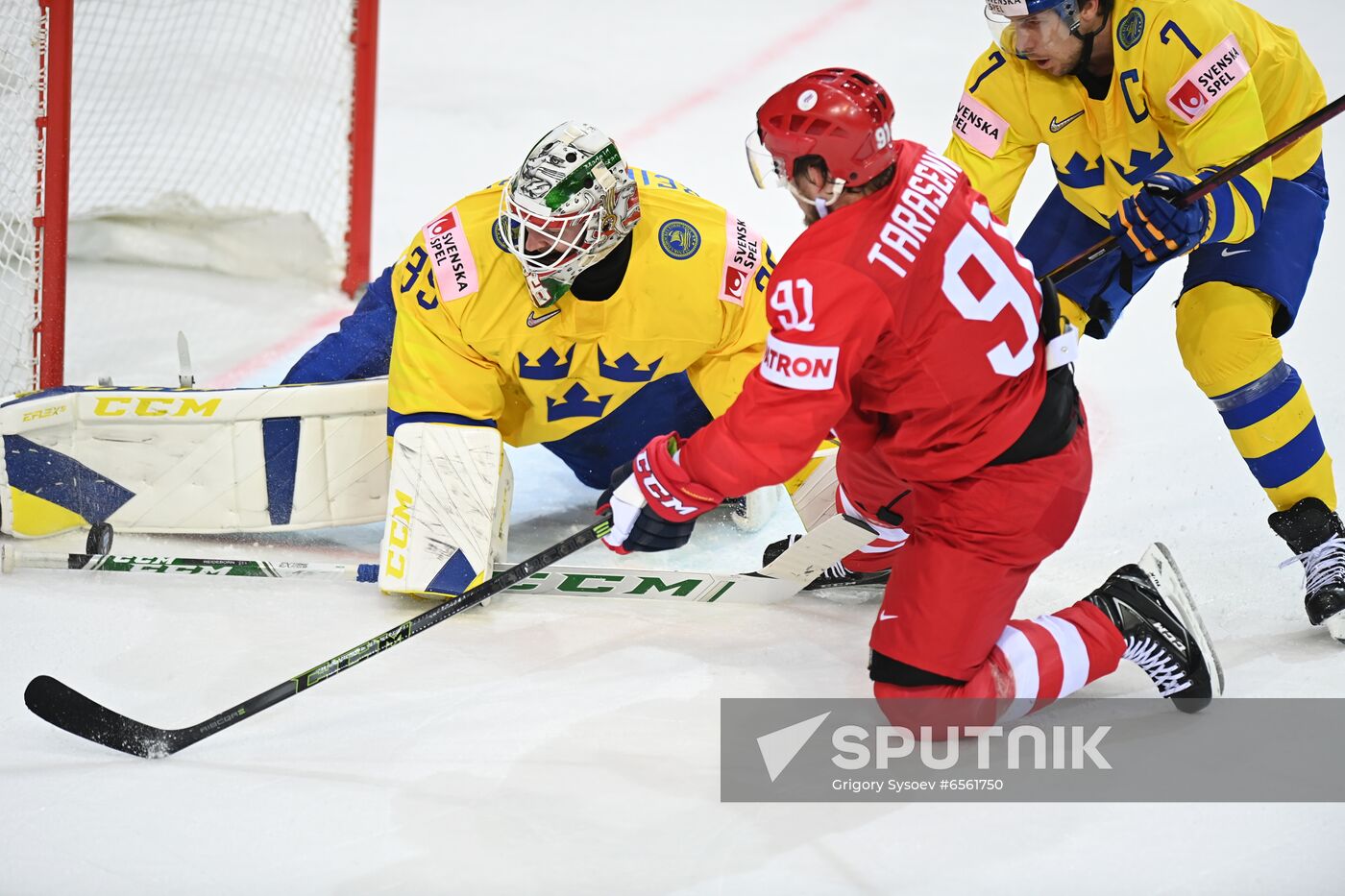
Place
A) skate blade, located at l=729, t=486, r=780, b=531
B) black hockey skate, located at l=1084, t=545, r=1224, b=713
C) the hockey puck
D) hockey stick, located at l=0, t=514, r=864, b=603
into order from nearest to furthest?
black hockey skate, located at l=1084, t=545, r=1224, b=713
hockey stick, located at l=0, t=514, r=864, b=603
the hockey puck
skate blade, located at l=729, t=486, r=780, b=531

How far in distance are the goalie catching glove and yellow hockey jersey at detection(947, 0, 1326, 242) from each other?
43.4 inches

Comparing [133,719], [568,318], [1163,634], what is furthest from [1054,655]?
[133,719]

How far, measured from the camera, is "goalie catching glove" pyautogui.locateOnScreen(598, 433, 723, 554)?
2.22 metres

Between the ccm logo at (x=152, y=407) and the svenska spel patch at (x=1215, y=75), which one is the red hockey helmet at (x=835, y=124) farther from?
the ccm logo at (x=152, y=407)

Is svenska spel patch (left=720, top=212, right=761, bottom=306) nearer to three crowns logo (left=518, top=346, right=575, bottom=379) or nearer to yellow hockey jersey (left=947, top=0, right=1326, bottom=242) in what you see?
three crowns logo (left=518, top=346, right=575, bottom=379)

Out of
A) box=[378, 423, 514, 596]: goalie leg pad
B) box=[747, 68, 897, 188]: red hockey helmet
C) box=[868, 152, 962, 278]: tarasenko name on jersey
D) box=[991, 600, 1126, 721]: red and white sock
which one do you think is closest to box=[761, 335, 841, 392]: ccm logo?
box=[868, 152, 962, 278]: tarasenko name on jersey

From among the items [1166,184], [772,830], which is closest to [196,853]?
[772,830]

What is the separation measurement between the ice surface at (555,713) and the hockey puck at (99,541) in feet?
0.31

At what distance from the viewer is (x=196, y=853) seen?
6.50ft

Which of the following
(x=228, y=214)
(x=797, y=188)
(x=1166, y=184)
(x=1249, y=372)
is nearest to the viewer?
(x=797, y=188)

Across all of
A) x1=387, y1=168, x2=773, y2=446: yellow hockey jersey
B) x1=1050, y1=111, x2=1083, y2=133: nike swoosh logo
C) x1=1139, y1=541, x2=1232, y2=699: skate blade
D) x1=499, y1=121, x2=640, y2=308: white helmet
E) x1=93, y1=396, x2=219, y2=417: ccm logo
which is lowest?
x1=93, y1=396, x2=219, y2=417: ccm logo

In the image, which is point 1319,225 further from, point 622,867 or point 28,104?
point 28,104

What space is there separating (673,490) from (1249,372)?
1218mm

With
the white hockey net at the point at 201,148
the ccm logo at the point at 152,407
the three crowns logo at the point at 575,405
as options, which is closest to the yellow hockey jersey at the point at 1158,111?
the three crowns logo at the point at 575,405
